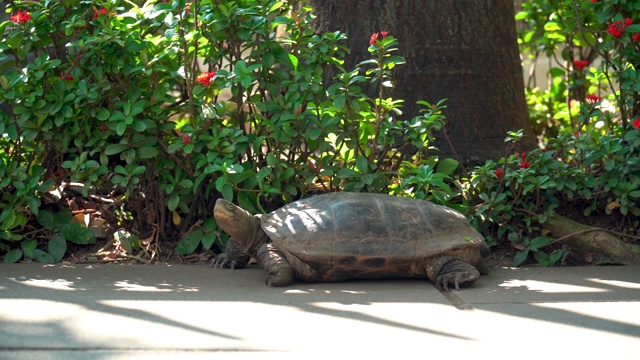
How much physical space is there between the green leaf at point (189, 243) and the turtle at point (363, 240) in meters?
0.53

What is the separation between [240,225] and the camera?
486cm

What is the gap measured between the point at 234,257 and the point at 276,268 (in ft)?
1.88

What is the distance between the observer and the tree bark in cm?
522

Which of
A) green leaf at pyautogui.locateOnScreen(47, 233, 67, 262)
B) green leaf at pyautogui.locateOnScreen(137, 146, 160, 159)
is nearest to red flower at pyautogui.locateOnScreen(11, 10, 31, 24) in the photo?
green leaf at pyautogui.locateOnScreen(137, 146, 160, 159)

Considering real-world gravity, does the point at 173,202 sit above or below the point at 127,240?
above

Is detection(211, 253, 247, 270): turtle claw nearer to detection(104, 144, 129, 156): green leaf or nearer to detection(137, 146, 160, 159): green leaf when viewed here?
detection(137, 146, 160, 159): green leaf

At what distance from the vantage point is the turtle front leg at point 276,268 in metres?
4.57

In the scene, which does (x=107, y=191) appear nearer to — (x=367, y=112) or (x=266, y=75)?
(x=266, y=75)

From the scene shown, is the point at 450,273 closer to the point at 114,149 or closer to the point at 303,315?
the point at 303,315

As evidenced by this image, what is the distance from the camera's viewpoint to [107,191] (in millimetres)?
5707

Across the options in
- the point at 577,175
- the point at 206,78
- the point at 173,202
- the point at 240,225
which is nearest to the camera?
the point at 240,225

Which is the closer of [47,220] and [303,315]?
[303,315]

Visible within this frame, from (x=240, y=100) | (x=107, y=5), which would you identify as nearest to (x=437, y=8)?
(x=240, y=100)

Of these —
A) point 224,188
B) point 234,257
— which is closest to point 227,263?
point 234,257
